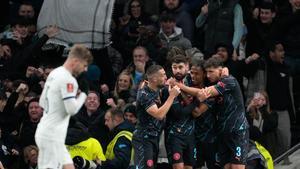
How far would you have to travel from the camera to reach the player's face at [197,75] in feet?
58.6

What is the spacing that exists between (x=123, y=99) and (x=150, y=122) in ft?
10.1

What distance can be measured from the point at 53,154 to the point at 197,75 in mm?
3099

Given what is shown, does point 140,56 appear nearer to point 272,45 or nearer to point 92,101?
point 92,101

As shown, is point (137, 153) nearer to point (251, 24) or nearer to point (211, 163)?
point (211, 163)

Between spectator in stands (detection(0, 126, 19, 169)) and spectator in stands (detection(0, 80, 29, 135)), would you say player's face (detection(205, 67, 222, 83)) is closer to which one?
spectator in stands (detection(0, 126, 19, 169))

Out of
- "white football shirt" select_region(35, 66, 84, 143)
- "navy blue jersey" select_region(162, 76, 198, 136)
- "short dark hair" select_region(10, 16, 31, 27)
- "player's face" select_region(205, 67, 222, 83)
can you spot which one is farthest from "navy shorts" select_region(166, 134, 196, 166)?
"short dark hair" select_region(10, 16, 31, 27)

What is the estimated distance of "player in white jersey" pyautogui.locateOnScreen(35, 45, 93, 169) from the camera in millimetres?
15547

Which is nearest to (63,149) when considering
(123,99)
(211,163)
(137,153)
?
(137,153)

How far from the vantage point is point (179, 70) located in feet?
58.2

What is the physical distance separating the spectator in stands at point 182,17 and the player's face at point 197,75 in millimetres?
4199

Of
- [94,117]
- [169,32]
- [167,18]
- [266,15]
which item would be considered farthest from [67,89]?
[266,15]

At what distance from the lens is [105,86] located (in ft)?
69.3

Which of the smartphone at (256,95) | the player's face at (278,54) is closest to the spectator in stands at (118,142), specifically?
the smartphone at (256,95)

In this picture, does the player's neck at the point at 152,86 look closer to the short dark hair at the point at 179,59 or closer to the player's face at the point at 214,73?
the short dark hair at the point at 179,59
